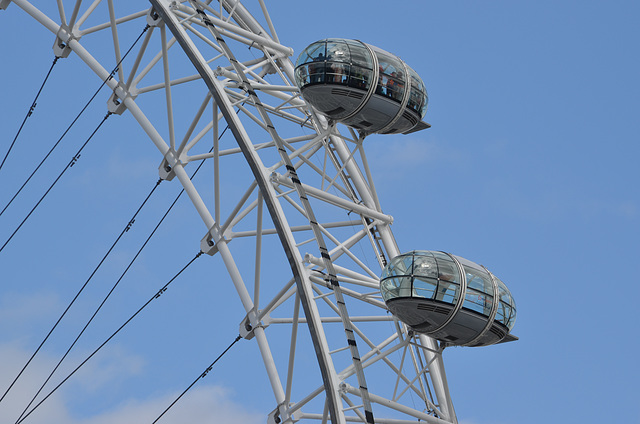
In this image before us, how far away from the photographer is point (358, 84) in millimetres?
28734

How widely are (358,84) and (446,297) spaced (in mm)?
5700

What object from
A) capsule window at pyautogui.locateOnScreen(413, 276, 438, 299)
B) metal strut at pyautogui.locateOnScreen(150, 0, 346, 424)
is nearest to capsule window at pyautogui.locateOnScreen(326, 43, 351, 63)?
metal strut at pyautogui.locateOnScreen(150, 0, 346, 424)

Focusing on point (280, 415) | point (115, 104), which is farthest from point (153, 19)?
point (280, 415)

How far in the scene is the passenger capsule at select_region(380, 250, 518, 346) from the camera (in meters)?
26.9

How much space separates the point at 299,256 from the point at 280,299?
3.19 m

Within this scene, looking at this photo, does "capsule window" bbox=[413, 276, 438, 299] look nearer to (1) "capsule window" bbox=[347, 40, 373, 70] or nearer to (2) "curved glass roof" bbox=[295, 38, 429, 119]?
(2) "curved glass roof" bbox=[295, 38, 429, 119]

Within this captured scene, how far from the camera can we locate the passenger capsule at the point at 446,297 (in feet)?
88.4

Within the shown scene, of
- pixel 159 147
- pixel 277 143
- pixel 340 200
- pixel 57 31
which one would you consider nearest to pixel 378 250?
pixel 340 200

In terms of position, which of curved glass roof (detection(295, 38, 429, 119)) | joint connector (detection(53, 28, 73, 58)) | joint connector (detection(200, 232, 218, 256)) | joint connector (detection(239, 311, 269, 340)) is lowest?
joint connector (detection(239, 311, 269, 340))

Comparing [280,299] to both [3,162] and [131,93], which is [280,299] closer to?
[131,93]

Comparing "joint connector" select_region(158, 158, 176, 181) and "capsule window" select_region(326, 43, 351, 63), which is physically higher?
"joint connector" select_region(158, 158, 176, 181)

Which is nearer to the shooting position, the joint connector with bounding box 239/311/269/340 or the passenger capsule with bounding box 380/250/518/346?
the passenger capsule with bounding box 380/250/518/346

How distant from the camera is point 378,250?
3234 centimetres

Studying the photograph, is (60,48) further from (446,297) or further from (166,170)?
(446,297)
